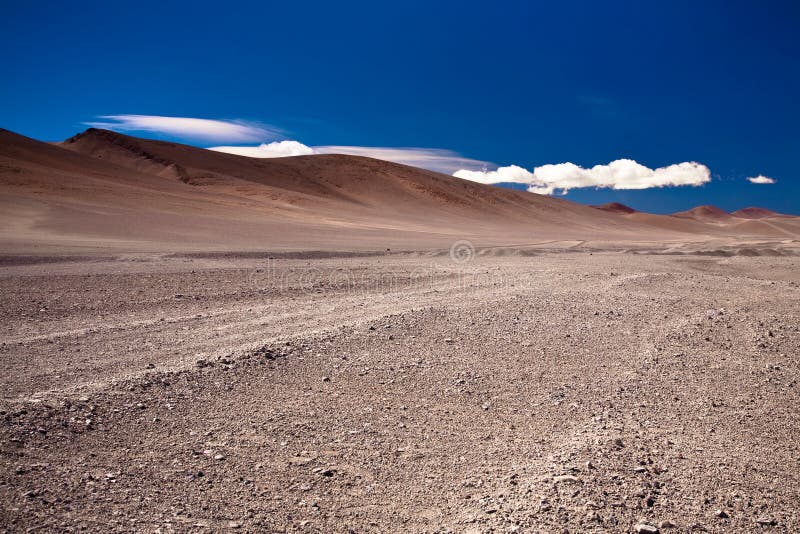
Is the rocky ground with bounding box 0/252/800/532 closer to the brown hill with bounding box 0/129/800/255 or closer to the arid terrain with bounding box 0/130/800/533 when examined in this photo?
the arid terrain with bounding box 0/130/800/533

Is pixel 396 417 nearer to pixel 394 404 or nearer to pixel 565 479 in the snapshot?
pixel 394 404

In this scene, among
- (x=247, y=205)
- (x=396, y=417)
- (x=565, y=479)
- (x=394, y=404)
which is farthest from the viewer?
(x=247, y=205)

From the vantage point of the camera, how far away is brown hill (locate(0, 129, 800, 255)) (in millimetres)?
25720

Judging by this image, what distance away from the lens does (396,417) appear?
454 cm

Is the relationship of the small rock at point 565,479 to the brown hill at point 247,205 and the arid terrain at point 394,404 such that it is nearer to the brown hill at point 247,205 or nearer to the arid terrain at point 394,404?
the arid terrain at point 394,404

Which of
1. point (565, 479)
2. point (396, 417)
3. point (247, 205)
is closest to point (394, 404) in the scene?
point (396, 417)

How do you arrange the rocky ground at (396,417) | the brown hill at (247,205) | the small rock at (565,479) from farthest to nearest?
the brown hill at (247,205), the small rock at (565,479), the rocky ground at (396,417)

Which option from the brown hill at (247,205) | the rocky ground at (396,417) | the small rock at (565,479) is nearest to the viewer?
the rocky ground at (396,417)

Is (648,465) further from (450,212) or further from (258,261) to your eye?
(450,212)

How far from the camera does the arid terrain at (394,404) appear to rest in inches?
127

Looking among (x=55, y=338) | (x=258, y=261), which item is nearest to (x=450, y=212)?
(x=258, y=261)

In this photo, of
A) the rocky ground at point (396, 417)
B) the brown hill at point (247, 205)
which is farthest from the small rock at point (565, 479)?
the brown hill at point (247, 205)

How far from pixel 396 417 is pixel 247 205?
44912 millimetres

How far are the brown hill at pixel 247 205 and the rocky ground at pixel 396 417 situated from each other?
45.1 ft
